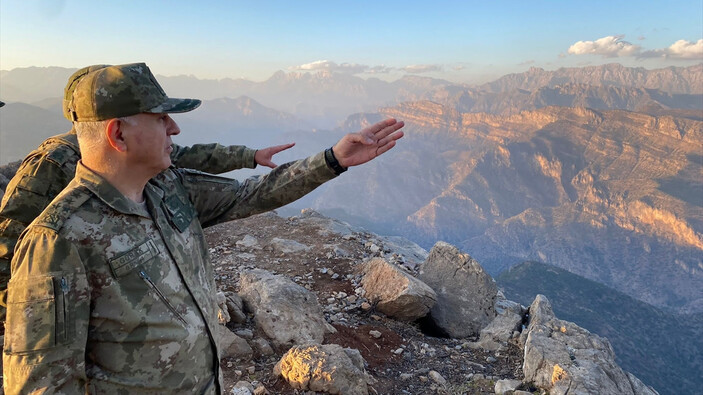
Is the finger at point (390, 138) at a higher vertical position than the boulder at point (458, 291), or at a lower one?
higher

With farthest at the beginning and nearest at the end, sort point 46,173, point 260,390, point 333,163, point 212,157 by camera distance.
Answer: point 260,390
point 212,157
point 46,173
point 333,163

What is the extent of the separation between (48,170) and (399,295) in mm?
7015

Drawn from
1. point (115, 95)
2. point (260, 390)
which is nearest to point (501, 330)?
point (260, 390)

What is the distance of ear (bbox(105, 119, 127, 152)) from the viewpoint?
7.18 feet

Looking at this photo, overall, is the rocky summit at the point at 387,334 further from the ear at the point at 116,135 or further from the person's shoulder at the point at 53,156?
the ear at the point at 116,135

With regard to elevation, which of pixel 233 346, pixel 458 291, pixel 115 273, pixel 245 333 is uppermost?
pixel 115 273

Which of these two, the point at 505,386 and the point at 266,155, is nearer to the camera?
the point at 266,155

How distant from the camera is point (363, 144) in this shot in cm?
309

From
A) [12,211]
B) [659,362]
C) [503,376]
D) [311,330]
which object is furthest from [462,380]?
[659,362]

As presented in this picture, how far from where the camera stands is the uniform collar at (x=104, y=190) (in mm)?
2195

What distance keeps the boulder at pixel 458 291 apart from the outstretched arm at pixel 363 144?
779 centimetres

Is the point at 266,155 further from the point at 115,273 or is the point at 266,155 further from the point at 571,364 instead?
the point at 571,364

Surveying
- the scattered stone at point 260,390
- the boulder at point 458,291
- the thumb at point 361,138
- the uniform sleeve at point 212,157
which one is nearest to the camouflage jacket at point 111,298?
the uniform sleeve at point 212,157

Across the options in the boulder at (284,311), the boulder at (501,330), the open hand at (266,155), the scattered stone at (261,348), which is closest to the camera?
the open hand at (266,155)
